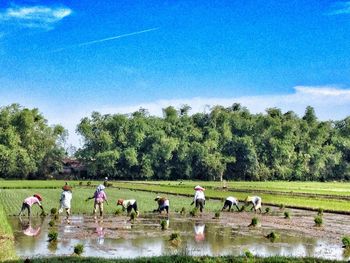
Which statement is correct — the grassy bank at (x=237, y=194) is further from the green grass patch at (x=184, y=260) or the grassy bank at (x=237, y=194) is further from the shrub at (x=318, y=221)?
the green grass patch at (x=184, y=260)

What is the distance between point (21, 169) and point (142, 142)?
24136 millimetres

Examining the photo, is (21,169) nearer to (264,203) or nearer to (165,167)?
(165,167)

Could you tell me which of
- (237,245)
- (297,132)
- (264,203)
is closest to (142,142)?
(297,132)

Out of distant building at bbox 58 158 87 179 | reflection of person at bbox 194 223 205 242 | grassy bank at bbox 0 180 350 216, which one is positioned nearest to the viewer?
reflection of person at bbox 194 223 205 242

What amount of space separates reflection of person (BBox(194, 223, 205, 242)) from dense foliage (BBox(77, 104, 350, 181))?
71894mm

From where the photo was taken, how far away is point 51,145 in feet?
334

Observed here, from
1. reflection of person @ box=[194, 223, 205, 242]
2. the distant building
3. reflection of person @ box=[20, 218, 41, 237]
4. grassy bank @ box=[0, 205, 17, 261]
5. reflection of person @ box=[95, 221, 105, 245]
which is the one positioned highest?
the distant building

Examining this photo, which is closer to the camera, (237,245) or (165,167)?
(237,245)

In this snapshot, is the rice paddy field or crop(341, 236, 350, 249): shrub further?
crop(341, 236, 350, 249): shrub

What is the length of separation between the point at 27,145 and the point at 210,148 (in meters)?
36.6

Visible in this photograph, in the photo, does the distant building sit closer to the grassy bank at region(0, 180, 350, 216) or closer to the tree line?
the tree line

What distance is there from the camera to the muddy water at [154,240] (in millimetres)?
16688

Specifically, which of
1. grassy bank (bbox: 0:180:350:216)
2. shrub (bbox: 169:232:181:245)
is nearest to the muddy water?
shrub (bbox: 169:232:181:245)

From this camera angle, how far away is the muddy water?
16.7m
